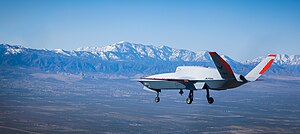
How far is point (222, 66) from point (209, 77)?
16.9 ft

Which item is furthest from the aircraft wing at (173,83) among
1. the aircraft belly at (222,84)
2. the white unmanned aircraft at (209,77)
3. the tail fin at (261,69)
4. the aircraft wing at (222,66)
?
the tail fin at (261,69)

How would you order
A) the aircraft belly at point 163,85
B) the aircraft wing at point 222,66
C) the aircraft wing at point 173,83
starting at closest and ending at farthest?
the aircraft wing at point 222,66 < the aircraft wing at point 173,83 < the aircraft belly at point 163,85

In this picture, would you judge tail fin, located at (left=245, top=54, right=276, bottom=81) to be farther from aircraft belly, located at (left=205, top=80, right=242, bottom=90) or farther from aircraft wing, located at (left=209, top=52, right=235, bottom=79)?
aircraft wing, located at (left=209, top=52, right=235, bottom=79)

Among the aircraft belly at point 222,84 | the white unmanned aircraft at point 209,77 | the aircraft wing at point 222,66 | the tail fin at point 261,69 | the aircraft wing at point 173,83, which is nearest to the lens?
the aircraft wing at point 222,66

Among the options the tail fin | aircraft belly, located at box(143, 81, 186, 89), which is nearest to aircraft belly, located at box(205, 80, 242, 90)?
the tail fin

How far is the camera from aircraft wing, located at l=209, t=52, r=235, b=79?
141 ft

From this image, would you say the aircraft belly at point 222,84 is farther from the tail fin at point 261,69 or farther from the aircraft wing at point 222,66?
the tail fin at point 261,69

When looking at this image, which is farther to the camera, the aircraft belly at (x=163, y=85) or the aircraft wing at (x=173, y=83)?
the aircraft belly at (x=163, y=85)

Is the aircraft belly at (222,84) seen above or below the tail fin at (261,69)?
below

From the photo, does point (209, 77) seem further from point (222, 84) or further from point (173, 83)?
point (173, 83)

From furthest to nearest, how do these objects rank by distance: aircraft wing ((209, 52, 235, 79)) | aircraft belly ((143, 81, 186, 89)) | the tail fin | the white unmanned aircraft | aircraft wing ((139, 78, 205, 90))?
aircraft belly ((143, 81, 186, 89))
aircraft wing ((139, 78, 205, 90))
the tail fin
the white unmanned aircraft
aircraft wing ((209, 52, 235, 79))

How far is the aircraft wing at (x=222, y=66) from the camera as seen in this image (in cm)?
4291

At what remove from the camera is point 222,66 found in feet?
149

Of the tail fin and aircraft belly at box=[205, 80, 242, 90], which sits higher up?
the tail fin
